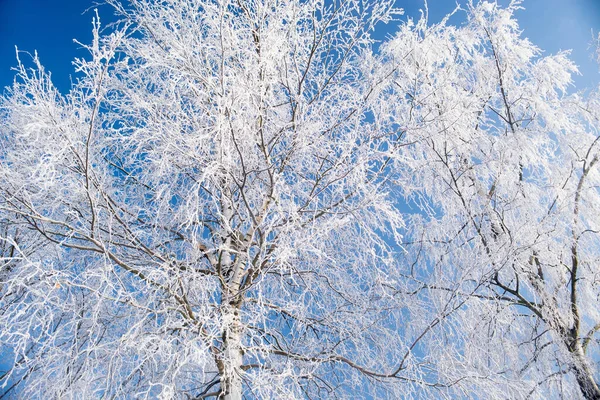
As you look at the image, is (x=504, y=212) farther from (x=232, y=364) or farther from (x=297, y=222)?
(x=232, y=364)

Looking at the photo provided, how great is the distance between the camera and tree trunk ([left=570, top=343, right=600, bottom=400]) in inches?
137

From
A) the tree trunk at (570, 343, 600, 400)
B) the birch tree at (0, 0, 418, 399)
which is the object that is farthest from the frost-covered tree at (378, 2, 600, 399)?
the birch tree at (0, 0, 418, 399)

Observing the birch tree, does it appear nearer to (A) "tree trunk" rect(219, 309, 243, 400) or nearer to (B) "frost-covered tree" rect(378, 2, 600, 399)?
(A) "tree trunk" rect(219, 309, 243, 400)

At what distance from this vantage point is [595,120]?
15.1ft

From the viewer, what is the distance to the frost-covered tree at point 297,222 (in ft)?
9.73

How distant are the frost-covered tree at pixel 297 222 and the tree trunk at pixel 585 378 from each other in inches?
0.8

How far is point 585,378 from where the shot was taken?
350cm

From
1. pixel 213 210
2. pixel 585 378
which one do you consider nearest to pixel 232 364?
pixel 213 210

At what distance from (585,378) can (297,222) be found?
2.83 meters

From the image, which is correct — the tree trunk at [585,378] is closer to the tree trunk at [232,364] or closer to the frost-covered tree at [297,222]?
the frost-covered tree at [297,222]

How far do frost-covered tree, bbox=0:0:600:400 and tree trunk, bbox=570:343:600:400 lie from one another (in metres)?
0.02

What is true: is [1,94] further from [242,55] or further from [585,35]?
[585,35]

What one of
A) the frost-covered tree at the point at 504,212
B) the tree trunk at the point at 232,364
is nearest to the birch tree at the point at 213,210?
the tree trunk at the point at 232,364

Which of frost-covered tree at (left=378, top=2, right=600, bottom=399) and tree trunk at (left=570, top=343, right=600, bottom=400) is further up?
frost-covered tree at (left=378, top=2, right=600, bottom=399)
